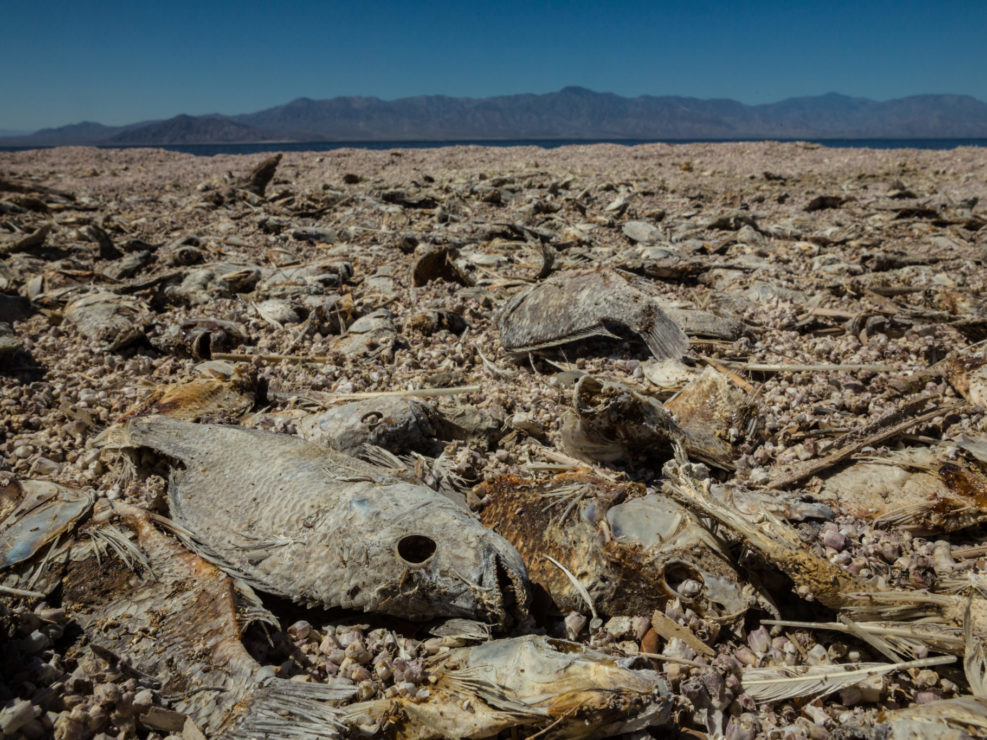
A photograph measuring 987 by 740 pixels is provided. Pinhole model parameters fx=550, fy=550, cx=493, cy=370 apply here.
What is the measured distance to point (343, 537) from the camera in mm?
2160

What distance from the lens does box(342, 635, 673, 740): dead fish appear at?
1629 mm

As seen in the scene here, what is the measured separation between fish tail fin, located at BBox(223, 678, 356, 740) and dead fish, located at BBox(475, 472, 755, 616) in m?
0.90

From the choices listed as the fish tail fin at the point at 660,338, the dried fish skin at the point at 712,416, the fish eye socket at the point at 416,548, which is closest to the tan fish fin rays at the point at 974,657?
the dried fish skin at the point at 712,416

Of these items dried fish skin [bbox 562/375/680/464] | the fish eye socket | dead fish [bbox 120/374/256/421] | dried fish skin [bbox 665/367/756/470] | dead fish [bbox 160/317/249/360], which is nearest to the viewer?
the fish eye socket

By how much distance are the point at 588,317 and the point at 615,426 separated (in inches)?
65.6

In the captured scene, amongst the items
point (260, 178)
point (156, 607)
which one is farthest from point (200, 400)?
point (260, 178)

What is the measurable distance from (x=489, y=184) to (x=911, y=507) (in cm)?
1195

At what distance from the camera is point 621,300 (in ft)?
14.4

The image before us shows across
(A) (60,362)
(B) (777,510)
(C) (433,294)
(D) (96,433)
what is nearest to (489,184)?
(C) (433,294)

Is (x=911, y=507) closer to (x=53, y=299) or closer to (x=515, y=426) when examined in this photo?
(x=515, y=426)

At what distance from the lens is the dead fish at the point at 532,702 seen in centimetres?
163

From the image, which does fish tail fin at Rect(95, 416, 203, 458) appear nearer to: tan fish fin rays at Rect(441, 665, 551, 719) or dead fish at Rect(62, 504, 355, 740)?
dead fish at Rect(62, 504, 355, 740)

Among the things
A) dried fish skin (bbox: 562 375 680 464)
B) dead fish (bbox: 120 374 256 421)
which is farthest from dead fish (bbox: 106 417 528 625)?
dried fish skin (bbox: 562 375 680 464)

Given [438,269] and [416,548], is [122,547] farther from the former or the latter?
[438,269]
